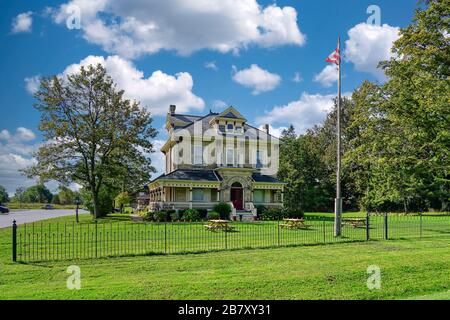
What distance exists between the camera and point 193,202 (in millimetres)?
35688

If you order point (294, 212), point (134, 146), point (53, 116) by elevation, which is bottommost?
point (294, 212)

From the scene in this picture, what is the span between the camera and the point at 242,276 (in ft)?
31.5

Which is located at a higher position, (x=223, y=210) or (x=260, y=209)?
(x=223, y=210)

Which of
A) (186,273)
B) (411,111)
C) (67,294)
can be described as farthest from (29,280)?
(411,111)

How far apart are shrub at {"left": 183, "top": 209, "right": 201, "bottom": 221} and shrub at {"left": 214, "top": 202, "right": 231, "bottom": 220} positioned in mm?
2129

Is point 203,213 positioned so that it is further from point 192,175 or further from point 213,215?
point 192,175

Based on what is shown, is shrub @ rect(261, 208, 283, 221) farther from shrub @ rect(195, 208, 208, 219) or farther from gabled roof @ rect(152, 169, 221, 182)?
gabled roof @ rect(152, 169, 221, 182)

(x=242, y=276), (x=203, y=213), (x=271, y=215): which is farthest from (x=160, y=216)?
(x=242, y=276)

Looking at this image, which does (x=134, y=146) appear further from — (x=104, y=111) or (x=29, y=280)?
(x=29, y=280)

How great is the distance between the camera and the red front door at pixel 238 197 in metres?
37.0

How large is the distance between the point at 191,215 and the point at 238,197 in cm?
663

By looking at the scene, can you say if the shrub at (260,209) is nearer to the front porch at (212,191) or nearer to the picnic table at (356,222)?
the front porch at (212,191)

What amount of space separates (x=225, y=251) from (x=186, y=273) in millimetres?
3906

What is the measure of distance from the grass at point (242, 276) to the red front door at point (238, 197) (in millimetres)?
23091
